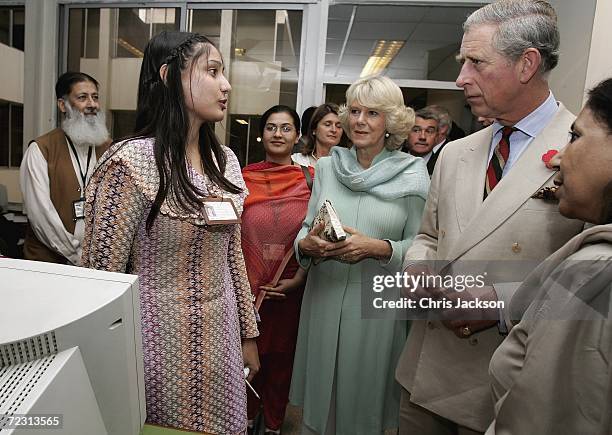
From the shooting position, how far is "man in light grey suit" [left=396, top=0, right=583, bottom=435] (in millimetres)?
1052

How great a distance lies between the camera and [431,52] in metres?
4.71

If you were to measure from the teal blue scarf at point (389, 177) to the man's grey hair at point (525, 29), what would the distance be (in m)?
0.66

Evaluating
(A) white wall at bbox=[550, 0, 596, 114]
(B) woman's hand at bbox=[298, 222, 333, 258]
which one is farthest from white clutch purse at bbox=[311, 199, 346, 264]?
(A) white wall at bbox=[550, 0, 596, 114]

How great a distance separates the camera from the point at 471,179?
1.19 meters

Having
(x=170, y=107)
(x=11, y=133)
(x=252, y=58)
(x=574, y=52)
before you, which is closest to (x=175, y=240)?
(x=170, y=107)

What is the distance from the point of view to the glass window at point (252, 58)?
4164 millimetres

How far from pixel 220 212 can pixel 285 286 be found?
1025 millimetres

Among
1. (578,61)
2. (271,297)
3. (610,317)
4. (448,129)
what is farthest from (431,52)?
(610,317)

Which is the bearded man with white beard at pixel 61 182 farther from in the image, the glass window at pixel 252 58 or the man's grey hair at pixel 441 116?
the man's grey hair at pixel 441 116

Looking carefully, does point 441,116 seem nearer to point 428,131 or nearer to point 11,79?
point 428,131

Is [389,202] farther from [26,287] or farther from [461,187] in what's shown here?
[26,287]

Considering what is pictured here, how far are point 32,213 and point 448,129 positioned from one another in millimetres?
2813

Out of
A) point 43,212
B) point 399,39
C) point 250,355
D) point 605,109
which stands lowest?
point 250,355

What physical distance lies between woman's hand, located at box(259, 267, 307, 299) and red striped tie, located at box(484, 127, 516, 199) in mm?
1157
